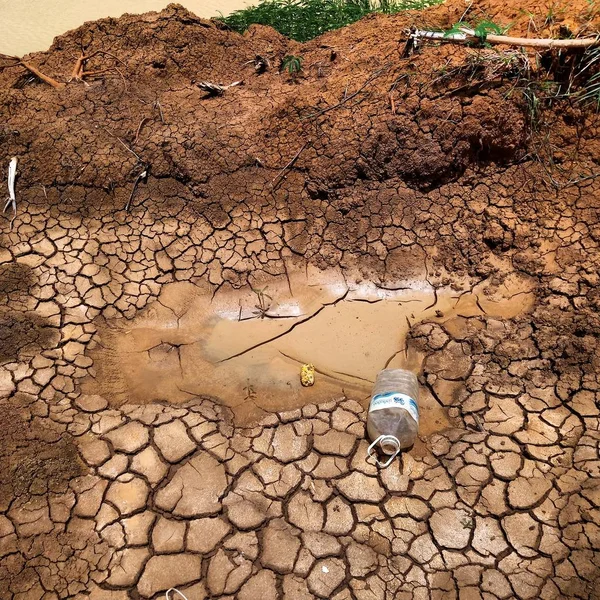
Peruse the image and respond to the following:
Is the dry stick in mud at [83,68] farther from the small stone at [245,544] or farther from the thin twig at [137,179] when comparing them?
the small stone at [245,544]

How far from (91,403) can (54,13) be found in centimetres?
648

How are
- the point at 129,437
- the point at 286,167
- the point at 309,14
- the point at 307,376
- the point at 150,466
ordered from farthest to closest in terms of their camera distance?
the point at 309,14
the point at 286,167
the point at 307,376
the point at 129,437
the point at 150,466

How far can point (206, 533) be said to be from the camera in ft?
8.21

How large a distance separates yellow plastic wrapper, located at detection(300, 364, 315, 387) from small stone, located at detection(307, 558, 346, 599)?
102cm

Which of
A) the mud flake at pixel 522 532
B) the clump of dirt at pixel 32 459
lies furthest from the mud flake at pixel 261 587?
the mud flake at pixel 522 532

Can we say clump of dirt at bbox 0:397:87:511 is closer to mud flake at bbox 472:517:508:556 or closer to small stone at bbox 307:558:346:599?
small stone at bbox 307:558:346:599

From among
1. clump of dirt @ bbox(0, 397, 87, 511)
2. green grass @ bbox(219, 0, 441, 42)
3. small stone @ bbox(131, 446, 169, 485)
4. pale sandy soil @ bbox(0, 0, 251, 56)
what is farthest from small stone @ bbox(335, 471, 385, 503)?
pale sandy soil @ bbox(0, 0, 251, 56)

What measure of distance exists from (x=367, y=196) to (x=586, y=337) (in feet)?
5.43

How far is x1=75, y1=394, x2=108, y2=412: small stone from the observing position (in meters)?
2.95

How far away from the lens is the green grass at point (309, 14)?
5.41 meters

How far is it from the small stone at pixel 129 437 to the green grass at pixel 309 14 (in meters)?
4.26

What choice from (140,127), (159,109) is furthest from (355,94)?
(140,127)

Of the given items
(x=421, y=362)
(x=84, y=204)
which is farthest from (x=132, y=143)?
(x=421, y=362)

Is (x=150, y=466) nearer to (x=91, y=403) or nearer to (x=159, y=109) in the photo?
(x=91, y=403)
